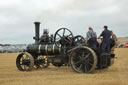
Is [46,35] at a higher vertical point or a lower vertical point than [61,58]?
higher

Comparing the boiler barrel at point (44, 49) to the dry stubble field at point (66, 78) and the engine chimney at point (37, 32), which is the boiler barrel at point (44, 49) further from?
the dry stubble field at point (66, 78)

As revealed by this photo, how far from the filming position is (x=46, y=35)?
8484 mm

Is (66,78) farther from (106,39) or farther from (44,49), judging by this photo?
(44,49)

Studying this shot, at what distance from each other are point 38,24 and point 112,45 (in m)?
3.42

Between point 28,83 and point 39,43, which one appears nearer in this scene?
point 28,83

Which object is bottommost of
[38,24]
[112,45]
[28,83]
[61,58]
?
[28,83]

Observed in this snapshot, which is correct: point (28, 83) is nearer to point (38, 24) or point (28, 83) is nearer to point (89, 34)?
point (89, 34)

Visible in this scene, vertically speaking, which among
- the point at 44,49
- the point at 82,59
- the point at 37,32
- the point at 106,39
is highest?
the point at 37,32

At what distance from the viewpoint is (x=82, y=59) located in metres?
6.62

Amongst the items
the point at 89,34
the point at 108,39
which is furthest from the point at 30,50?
the point at 108,39

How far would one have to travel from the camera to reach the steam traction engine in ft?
21.5

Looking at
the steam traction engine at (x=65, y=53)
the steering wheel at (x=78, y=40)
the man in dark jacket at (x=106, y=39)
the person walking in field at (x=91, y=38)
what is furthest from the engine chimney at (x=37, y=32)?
the man in dark jacket at (x=106, y=39)

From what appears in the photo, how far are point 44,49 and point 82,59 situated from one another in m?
2.24

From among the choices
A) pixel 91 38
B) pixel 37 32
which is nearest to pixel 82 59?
pixel 91 38
